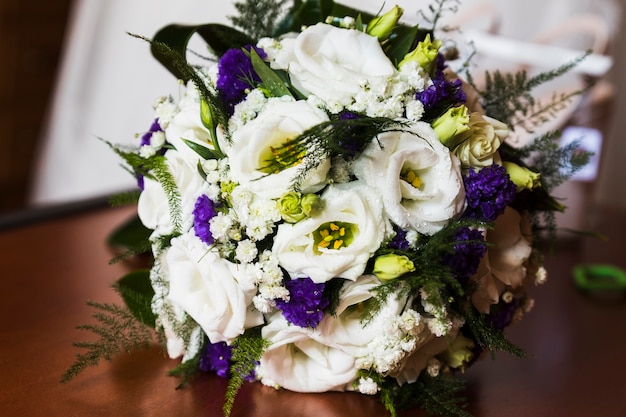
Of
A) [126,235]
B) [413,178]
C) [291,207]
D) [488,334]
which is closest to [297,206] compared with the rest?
[291,207]

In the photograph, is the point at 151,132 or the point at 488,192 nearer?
the point at 488,192

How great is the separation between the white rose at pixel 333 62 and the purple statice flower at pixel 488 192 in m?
0.11

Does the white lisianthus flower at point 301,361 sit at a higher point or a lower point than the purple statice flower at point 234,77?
lower

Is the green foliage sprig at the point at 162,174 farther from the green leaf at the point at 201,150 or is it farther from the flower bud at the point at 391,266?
the flower bud at the point at 391,266

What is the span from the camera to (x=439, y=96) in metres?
0.68

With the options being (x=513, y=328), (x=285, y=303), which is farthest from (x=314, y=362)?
(x=513, y=328)

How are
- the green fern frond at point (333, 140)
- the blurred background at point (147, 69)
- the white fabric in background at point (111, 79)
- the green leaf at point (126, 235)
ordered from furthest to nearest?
the white fabric in background at point (111, 79)
the blurred background at point (147, 69)
the green leaf at point (126, 235)
the green fern frond at point (333, 140)

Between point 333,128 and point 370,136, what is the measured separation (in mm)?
37

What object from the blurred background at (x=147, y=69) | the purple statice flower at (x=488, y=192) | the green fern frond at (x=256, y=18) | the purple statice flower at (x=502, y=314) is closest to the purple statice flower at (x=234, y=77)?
the green fern frond at (x=256, y=18)

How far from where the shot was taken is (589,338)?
99 cm

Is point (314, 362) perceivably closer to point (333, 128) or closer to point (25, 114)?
point (333, 128)

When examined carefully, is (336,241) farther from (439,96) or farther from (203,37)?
(203,37)

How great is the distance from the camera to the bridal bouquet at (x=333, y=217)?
62cm

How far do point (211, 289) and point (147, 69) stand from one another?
138 cm
